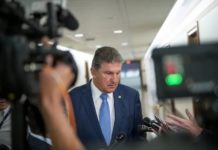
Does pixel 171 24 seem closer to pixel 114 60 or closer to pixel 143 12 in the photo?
pixel 143 12

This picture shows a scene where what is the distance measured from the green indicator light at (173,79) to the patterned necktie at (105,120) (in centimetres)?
121

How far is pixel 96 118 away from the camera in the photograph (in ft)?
6.21

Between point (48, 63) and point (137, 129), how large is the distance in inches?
46.7

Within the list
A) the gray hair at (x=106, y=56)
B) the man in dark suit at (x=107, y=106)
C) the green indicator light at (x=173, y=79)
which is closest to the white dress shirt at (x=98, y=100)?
the man in dark suit at (x=107, y=106)

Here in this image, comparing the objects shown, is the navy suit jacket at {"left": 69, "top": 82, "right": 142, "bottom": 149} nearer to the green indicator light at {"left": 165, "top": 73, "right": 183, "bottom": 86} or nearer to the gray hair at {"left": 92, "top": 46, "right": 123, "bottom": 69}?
the gray hair at {"left": 92, "top": 46, "right": 123, "bottom": 69}

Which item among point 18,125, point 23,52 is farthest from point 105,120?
point 23,52

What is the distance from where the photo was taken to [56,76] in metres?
0.78

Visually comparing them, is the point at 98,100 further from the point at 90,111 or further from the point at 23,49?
the point at 23,49

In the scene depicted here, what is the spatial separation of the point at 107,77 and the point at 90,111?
223mm

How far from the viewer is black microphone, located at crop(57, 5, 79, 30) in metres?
0.87

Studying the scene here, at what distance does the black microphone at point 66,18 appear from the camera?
0.87 metres

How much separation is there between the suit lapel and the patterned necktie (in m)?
0.03

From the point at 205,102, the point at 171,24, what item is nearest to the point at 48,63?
the point at 205,102

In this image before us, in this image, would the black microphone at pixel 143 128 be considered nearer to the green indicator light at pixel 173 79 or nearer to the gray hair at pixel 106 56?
the gray hair at pixel 106 56
